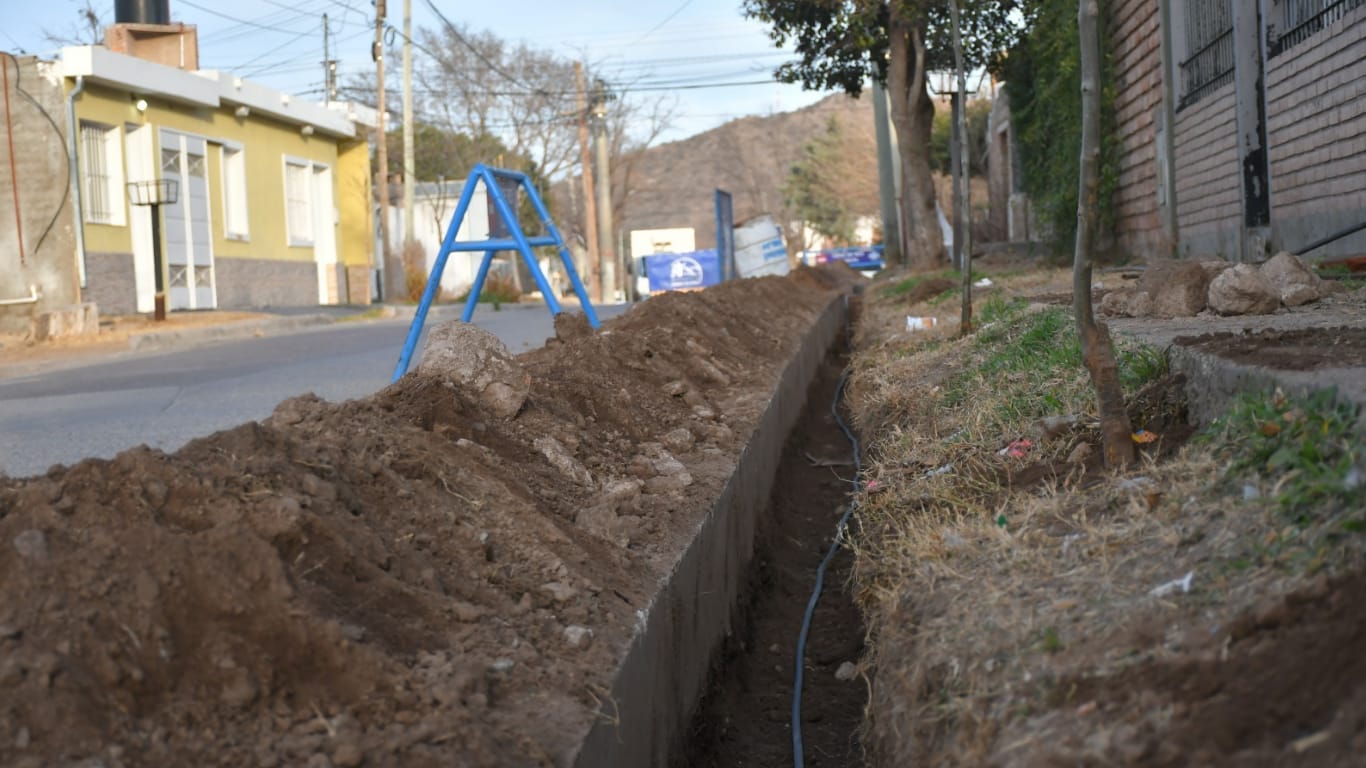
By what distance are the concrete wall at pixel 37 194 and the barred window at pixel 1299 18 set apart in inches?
681

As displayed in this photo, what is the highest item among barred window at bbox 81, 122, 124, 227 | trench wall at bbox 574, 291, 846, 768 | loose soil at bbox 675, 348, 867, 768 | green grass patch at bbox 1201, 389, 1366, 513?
barred window at bbox 81, 122, 124, 227

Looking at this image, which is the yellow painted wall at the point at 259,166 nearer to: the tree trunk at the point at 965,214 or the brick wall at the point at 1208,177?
the tree trunk at the point at 965,214

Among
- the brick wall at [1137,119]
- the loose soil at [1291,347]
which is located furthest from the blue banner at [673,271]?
the loose soil at [1291,347]

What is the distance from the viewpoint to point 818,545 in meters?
7.57

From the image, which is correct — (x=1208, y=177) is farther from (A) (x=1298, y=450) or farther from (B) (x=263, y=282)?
(B) (x=263, y=282)

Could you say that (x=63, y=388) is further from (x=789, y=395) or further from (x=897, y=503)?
(x=897, y=503)

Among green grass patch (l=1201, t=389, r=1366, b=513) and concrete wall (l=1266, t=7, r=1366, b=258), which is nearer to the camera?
green grass patch (l=1201, t=389, r=1366, b=513)

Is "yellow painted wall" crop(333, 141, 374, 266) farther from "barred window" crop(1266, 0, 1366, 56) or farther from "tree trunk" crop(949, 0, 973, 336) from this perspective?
"barred window" crop(1266, 0, 1366, 56)

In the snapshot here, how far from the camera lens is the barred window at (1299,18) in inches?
365

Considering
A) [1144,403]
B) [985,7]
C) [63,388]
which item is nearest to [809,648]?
[1144,403]

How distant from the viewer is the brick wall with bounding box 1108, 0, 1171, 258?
47.6ft

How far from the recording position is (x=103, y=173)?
22484 mm

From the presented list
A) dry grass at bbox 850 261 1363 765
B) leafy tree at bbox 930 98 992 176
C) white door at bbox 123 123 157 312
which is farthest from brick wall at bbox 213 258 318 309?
dry grass at bbox 850 261 1363 765

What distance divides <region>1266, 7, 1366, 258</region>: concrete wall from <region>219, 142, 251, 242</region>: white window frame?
20892mm
